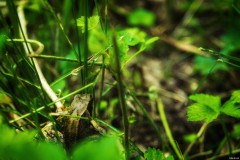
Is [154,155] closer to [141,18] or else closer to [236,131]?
[236,131]

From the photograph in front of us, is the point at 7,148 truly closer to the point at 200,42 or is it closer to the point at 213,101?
the point at 213,101

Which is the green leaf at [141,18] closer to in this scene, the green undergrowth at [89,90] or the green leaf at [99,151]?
the green undergrowth at [89,90]

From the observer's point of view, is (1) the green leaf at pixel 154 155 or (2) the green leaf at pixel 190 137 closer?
(1) the green leaf at pixel 154 155

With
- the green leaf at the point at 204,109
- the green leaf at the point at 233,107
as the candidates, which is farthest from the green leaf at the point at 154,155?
the green leaf at the point at 233,107

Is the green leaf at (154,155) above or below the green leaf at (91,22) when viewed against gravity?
below

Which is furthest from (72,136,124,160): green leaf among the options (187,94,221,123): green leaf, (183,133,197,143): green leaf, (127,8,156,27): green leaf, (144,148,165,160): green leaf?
(127,8,156,27): green leaf

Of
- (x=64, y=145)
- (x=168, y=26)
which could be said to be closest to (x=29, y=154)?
(x=64, y=145)
